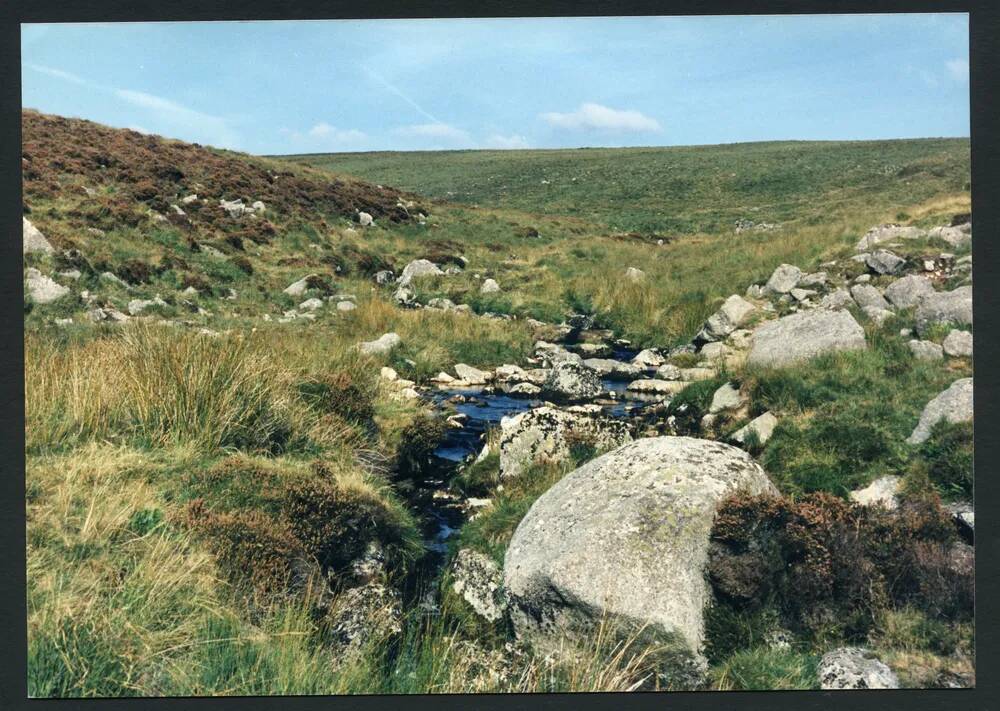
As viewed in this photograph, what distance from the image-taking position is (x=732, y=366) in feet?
30.2

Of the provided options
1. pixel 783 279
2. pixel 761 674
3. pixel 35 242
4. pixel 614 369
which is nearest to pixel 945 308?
pixel 783 279

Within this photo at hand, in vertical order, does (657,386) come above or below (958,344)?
below

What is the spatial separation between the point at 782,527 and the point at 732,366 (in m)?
3.12

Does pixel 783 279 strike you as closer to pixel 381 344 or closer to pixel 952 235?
pixel 952 235

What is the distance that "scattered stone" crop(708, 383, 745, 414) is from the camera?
28.3 ft

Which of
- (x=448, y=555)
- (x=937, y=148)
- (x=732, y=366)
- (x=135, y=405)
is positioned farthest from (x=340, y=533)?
(x=937, y=148)

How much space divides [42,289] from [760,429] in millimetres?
8497

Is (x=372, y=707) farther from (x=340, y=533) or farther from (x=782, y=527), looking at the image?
(x=782, y=527)

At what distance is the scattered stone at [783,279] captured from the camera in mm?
11000

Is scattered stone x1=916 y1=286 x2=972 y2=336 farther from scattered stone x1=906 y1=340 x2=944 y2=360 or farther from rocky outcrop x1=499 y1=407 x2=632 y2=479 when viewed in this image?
rocky outcrop x1=499 y1=407 x2=632 y2=479

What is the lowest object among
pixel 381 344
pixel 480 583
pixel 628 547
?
pixel 480 583

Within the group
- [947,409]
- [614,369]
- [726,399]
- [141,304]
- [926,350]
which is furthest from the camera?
[614,369]

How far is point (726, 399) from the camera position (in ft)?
28.7

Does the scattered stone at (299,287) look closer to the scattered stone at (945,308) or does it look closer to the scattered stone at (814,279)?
the scattered stone at (814,279)
